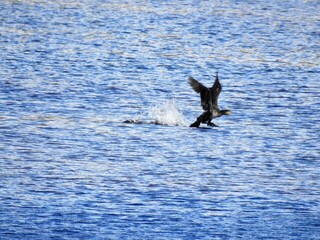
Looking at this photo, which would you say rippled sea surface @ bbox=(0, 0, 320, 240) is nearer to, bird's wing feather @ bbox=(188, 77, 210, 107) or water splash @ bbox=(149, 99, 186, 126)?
water splash @ bbox=(149, 99, 186, 126)

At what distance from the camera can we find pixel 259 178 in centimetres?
1391

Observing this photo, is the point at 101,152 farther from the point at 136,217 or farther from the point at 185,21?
the point at 185,21

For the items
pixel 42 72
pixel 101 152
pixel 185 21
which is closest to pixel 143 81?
pixel 42 72

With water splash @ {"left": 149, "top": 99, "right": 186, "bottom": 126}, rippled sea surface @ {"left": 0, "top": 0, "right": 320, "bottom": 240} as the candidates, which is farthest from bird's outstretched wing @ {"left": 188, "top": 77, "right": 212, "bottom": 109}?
water splash @ {"left": 149, "top": 99, "right": 186, "bottom": 126}

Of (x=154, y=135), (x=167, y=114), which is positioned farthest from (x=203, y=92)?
(x=167, y=114)

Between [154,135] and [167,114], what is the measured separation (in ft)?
5.89

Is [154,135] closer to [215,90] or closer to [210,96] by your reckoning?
[210,96]

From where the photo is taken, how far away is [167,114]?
1855 cm

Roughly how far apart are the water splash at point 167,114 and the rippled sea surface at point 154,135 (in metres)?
0.04

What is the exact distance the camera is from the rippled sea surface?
38.4 feet

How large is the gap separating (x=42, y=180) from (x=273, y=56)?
48.6 feet

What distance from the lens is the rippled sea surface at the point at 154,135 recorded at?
11.7 m

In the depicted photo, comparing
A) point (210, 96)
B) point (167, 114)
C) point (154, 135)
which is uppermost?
point (210, 96)

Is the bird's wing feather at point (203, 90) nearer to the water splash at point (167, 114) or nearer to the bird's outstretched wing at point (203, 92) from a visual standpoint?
the bird's outstretched wing at point (203, 92)
